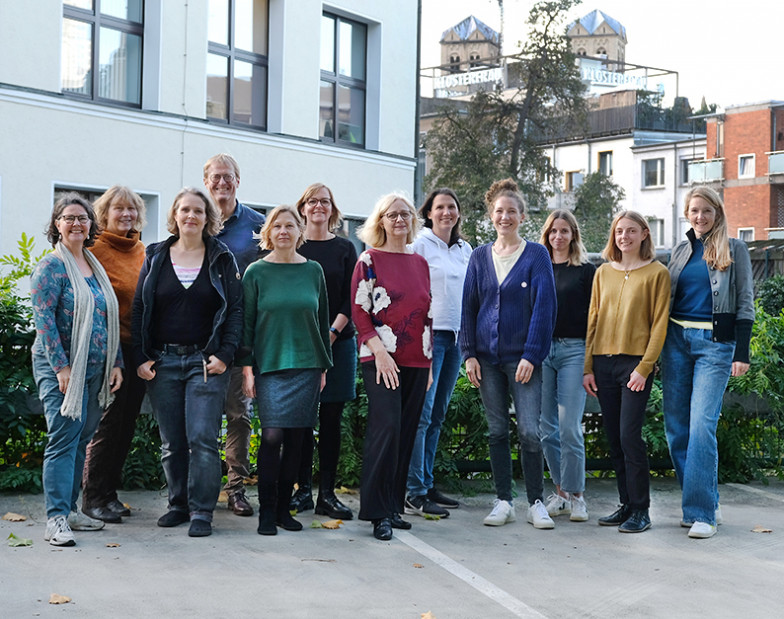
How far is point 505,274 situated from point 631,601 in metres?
2.42

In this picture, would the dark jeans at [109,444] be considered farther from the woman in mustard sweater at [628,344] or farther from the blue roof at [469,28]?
the blue roof at [469,28]

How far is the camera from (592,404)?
8680 millimetres

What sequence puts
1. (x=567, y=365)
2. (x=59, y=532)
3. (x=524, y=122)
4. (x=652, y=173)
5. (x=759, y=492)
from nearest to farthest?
1. (x=59, y=532)
2. (x=567, y=365)
3. (x=759, y=492)
4. (x=524, y=122)
5. (x=652, y=173)

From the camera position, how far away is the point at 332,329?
7086mm

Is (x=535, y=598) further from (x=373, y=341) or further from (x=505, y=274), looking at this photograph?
(x=505, y=274)

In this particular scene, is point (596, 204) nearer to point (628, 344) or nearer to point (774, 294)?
Answer: point (774, 294)

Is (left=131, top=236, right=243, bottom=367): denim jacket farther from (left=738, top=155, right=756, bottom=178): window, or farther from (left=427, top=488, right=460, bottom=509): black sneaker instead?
(left=738, top=155, right=756, bottom=178): window

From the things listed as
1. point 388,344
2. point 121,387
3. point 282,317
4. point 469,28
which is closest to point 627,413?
point 388,344

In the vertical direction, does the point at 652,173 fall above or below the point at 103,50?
above

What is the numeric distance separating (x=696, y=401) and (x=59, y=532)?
402 cm

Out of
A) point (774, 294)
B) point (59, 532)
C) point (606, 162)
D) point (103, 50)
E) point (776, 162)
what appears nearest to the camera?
point (59, 532)

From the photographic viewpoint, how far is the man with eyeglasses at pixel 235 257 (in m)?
7.35

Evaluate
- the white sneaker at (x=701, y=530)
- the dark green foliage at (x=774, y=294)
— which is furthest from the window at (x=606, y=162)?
the white sneaker at (x=701, y=530)

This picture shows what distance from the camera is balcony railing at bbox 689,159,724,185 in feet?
189
